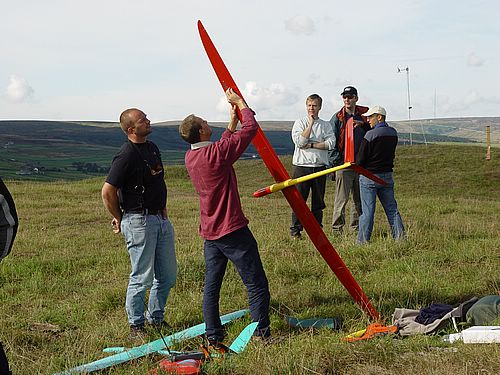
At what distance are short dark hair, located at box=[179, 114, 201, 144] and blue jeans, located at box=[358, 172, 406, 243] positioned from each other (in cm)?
423

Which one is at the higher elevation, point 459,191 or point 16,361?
point 16,361

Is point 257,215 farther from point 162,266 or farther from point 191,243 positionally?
point 162,266

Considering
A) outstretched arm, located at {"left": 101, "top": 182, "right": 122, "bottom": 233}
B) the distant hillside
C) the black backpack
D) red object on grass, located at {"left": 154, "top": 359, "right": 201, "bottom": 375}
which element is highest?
the black backpack

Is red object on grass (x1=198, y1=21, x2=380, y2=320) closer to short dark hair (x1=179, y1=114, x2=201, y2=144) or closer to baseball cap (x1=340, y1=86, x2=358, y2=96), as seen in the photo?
short dark hair (x1=179, y1=114, x2=201, y2=144)

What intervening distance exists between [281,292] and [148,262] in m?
1.81

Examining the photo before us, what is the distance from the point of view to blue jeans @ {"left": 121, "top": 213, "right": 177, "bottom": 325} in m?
5.57

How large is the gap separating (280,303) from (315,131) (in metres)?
3.51

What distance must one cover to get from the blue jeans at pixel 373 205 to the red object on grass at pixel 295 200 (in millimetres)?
3146

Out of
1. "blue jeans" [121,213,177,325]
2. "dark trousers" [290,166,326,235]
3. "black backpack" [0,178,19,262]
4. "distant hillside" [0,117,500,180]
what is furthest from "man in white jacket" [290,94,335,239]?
"distant hillside" [0,117,500,180]

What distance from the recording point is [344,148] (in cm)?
915

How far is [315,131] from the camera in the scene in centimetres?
918

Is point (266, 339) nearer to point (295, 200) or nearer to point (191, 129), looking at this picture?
point (295, 200)

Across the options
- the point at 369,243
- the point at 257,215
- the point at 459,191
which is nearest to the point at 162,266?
the point at 369,243

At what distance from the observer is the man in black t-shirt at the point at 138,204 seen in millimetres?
5488
